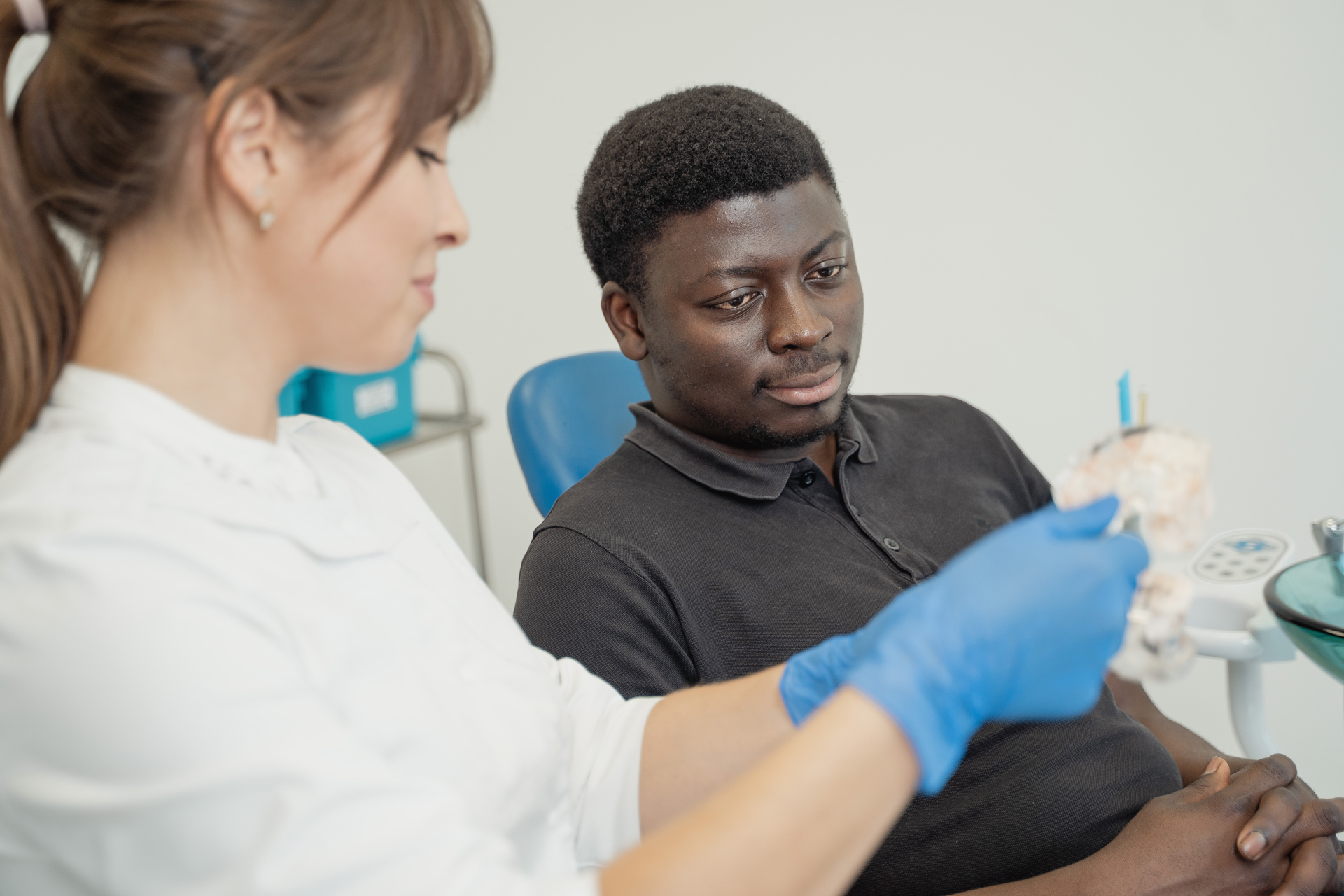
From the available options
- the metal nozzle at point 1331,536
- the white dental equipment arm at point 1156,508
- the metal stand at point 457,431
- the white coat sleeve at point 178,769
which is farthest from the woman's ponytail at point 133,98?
the metal stand at point 457,431

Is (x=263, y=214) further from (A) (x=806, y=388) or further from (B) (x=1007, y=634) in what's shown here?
(A) (x=806, y=388)

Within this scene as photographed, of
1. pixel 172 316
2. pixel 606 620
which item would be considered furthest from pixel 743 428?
pixel 172 316

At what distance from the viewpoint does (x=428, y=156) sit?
693mm

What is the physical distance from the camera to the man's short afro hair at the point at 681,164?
1.10 meters

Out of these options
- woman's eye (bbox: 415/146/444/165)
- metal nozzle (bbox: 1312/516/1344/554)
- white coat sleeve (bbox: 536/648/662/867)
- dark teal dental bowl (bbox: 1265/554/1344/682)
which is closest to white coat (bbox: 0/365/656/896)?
white coat sleeve (bbox: 536/648/662/867)

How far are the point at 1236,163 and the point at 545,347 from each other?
1.60m

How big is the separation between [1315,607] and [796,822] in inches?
27.0

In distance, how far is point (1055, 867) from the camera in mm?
1006

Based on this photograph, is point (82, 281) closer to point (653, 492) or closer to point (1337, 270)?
point (653, 492)

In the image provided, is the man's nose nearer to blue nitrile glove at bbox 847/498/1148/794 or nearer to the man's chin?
the man's chin

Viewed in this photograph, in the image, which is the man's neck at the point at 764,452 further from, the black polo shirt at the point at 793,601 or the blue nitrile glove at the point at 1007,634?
the blue nitrile glove at the point at 1007,634

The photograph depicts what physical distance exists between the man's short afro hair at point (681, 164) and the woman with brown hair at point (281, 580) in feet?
1.36

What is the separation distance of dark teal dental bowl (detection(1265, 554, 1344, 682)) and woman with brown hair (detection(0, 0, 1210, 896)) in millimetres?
363

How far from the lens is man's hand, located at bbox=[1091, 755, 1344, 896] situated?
93 centimetres
